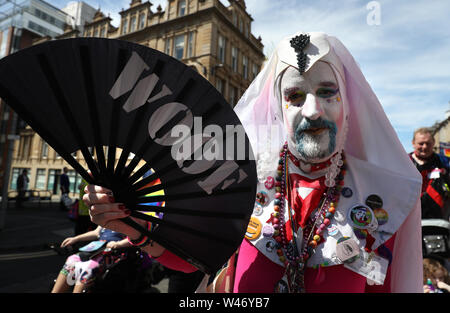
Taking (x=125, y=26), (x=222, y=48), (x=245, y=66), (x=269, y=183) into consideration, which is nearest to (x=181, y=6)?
(x=222, y=48)

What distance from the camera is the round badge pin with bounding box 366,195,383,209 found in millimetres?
1162

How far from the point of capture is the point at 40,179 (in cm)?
2364

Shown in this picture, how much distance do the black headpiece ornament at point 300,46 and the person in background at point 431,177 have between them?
8.81 ft

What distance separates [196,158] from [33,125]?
1.85 feet

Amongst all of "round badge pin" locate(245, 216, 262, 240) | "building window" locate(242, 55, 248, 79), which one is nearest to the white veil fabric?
"round badge pin" locate(245, 216, 262, 240)

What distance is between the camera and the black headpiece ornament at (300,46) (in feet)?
3.97

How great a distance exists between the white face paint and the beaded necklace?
5.3 inches

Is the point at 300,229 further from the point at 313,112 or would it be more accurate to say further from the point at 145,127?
the point at 145,127

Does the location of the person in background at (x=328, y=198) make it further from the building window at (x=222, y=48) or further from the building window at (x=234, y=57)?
the building window at (x=234, y=57)

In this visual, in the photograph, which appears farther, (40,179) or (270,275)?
(40,179)

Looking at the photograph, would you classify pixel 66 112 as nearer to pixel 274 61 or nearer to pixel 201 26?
pixel 274 61

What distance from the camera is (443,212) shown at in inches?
118

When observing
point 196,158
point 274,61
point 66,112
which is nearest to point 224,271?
point 196,158

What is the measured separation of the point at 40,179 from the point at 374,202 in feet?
93.0
